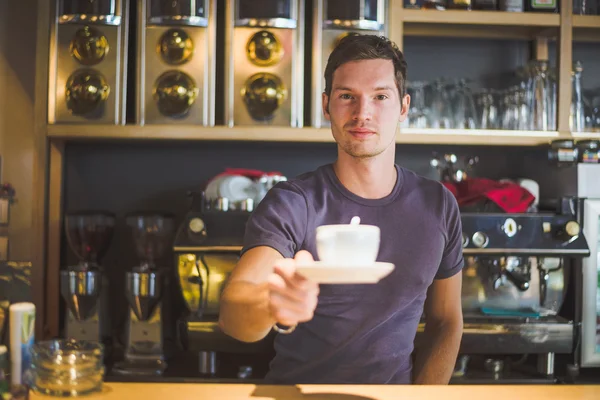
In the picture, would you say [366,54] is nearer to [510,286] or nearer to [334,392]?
[334,392]

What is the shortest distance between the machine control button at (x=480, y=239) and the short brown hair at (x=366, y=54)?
0.76 metres

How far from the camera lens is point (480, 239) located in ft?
7.83

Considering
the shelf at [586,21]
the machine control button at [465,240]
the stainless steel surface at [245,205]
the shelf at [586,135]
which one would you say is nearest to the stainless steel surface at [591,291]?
the shelf at [586,135]

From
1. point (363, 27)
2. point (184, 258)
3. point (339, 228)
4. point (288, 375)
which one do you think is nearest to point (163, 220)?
point (184, 258)

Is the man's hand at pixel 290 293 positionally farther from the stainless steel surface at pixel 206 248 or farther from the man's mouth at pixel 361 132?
the stainless steel surface at pixel 206 248

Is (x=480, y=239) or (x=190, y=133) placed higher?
(x=190, y=133)

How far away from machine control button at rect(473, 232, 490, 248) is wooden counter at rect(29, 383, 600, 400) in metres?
1.01

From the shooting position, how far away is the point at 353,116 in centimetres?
166

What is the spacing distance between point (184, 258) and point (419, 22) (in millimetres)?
1150

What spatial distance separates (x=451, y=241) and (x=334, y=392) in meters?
0.57

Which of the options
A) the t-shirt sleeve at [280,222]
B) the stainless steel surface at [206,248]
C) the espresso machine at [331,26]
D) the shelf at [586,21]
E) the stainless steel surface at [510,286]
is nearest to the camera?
the t-shirt sleeve at [280,222]

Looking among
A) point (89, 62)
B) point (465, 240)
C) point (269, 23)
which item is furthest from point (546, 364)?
point (89, 62)

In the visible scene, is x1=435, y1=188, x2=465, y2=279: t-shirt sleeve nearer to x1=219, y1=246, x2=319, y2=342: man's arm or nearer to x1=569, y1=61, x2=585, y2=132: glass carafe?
x1=219, y1=246, x2=319, y2=342: man's arm

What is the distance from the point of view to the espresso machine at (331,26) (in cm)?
256
